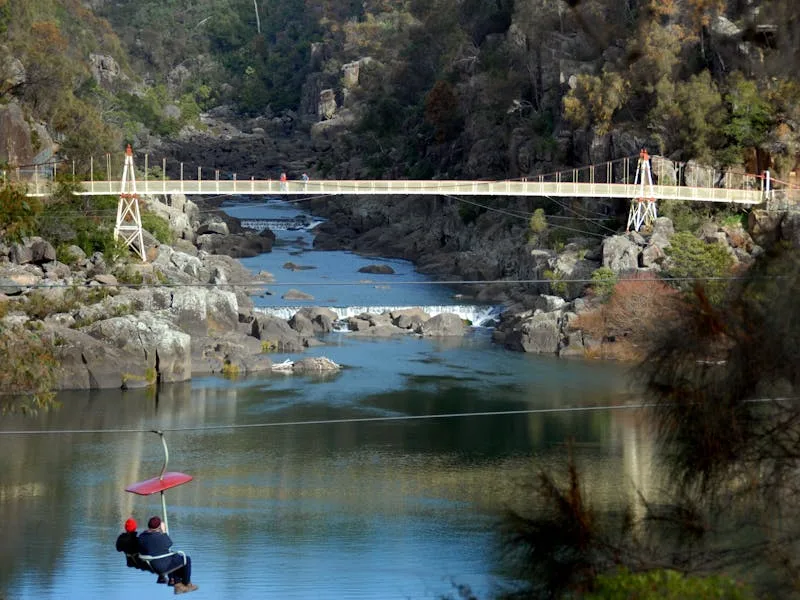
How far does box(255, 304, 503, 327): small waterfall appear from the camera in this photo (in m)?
37.7

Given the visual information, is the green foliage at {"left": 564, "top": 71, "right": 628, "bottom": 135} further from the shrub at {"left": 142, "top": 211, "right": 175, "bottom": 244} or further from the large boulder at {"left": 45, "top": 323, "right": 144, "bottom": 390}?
the large boulder at {"left": 45, "top": 323, "right": 144, "bottom": 390}

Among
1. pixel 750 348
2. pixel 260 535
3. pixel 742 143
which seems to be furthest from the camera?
pixel 742 143

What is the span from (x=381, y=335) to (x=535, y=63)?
20.7 meters

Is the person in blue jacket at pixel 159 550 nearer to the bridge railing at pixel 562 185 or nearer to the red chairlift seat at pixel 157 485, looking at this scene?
the red chairlift seat at pixel 157 485

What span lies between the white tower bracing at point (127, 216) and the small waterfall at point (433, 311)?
14.2 ft

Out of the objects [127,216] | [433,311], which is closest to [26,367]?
[433,311]

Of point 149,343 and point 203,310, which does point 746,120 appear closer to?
point 203,310

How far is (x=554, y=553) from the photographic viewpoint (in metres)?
9.77

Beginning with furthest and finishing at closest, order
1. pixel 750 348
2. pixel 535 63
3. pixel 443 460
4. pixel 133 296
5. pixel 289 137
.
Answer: pixel 289 137 → pixel 535 63 → pixel 133 296 → pixel 443 460 → pixel 750 348

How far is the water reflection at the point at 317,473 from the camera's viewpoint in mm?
19078

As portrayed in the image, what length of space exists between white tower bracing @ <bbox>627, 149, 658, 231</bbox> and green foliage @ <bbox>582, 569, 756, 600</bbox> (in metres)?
33.5

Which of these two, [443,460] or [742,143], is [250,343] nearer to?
[443,460]

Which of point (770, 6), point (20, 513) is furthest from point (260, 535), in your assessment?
point (770, 6)

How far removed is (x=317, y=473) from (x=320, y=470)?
19 cm
